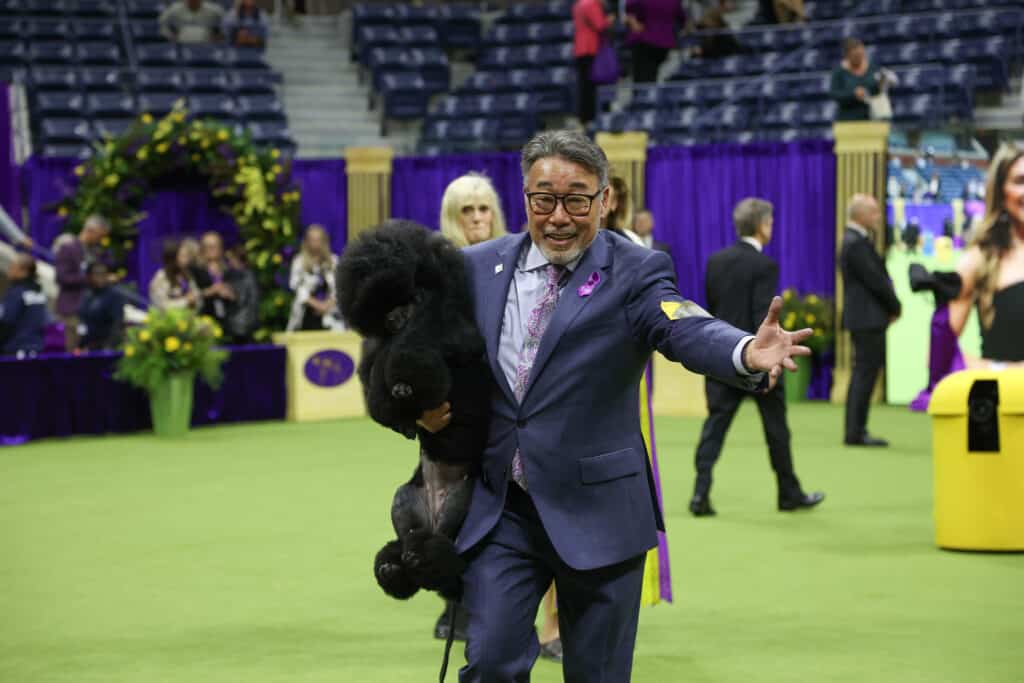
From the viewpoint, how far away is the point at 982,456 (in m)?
6.86

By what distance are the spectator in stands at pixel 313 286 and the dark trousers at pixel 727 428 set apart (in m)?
5.47

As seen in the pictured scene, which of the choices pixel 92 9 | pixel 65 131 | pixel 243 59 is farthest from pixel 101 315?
pixel 92 9

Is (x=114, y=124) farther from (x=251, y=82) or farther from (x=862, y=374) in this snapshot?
(x=862, y=374)

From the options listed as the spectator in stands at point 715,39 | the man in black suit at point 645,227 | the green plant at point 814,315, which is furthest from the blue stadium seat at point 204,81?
the green plant at point 814,315

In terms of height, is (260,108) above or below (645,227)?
above

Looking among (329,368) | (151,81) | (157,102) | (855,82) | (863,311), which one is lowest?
(329,368)

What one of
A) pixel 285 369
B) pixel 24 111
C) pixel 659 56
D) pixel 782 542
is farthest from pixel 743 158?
pixel 24 111

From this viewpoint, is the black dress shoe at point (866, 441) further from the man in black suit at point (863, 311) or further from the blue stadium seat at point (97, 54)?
the blue stadium seat at point (97, 54)

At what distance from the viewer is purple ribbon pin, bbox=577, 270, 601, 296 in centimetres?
326

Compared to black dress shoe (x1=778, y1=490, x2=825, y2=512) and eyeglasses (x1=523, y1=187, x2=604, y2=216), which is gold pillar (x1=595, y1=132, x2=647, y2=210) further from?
eyeglasses (x1=523, y1=187, x2=604, y2=216)

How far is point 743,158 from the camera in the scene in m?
13.6

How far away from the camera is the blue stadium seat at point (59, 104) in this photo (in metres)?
17.2

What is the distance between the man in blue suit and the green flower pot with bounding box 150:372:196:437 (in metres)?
8.51

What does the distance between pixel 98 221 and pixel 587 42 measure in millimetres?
5472
